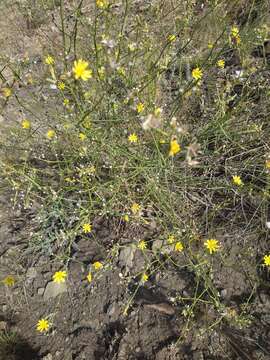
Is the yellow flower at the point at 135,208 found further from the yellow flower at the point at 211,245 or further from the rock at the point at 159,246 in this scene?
the yellow flower at the point at 211,245

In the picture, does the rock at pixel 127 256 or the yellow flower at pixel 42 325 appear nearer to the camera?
the yellow flower at pixel 42 325

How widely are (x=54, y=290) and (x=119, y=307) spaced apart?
1.52ft

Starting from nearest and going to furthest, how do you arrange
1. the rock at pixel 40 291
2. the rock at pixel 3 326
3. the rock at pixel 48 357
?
the rock at pixel 48 357 < the rock at pixel 3 326 < the rock at pixel 40 291

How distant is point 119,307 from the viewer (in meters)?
1.82

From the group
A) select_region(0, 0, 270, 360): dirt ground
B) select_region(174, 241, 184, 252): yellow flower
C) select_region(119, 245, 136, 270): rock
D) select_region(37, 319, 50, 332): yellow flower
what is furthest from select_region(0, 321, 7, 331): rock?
select_region(174, 241, 184, 252): yellow flower

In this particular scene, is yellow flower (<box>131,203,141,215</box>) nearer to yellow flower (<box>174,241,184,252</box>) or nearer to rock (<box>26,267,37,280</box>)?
yellow flower (<box>174,241,184,252</box>)

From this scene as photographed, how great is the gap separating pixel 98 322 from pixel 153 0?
2.90 meters

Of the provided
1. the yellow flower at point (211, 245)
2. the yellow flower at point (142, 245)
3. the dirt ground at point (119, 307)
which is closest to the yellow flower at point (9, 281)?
the dirt ground at point (119, 307)

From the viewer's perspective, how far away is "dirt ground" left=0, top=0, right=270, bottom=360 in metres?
1.61

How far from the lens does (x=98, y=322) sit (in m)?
1.81

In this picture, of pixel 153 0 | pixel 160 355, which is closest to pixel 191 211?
pixel 160 355

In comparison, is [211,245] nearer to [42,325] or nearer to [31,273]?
[42,325]

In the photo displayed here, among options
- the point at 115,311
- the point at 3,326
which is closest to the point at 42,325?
the point at 3,326

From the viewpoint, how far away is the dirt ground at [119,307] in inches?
63.4
